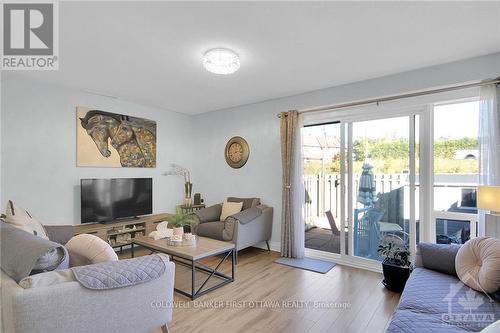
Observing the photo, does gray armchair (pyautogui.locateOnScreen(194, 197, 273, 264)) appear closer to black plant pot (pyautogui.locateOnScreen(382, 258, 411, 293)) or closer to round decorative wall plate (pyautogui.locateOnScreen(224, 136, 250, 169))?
round decorative wall plate (pyautogui.locateOnScreen(224, 136, 250, 169))

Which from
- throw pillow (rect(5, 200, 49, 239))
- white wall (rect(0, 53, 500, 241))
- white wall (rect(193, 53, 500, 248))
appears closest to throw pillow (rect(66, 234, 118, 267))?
throw pillow (rect(5, 200, 49, 239))

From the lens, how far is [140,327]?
1.55 meters

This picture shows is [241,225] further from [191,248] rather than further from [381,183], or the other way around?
[381,183]

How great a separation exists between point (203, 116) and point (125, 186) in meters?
2.06

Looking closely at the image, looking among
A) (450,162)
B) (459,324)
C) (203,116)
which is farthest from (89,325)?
(203,116)

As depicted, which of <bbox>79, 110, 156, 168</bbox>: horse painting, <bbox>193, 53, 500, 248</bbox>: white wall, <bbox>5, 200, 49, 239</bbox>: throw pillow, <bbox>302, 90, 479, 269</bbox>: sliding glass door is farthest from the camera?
<bbox>79, 110, 156, 168</bbox>: horse painting

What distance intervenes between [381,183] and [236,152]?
240cm

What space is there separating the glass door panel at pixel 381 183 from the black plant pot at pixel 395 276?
58 cm

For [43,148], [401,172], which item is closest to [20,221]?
[43,148]

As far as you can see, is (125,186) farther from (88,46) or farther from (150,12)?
(150,12)

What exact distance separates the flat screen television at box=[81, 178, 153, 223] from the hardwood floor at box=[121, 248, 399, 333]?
1.43 meters

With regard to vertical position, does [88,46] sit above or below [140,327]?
above

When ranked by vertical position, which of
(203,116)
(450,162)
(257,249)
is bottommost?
(257,249)

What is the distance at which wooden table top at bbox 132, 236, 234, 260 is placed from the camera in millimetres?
2532
